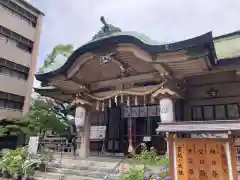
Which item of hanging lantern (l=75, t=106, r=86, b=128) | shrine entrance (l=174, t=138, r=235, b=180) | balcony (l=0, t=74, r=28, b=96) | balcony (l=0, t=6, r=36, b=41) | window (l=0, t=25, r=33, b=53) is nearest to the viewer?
shrine entrance (l=174, t=138, r=235, b=180)

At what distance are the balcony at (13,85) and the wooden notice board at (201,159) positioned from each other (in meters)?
21.4

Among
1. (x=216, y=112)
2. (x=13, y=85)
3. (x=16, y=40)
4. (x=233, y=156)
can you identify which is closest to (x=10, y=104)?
(x=13, y=85)

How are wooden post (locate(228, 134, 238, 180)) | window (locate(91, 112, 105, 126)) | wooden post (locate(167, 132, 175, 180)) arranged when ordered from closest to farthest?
wooden post (locate(228, 134, 238, 180))
wooden post (locate(167, 132, 175, 180))
window (locate(91, 112, 105, 126))

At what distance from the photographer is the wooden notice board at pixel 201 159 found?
5121 mm

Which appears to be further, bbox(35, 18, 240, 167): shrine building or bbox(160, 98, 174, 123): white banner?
bbox(160, 98, 174, 123): white banner

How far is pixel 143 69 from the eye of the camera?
9148mm

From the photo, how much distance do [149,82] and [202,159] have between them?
4.56 meters

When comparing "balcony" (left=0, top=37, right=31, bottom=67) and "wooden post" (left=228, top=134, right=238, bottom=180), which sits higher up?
"balcony" (left=0, top=37, right=31, bottom=67)

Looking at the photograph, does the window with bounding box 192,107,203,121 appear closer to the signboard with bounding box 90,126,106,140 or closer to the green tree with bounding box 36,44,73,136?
the signboard with bounding box 90,126,106,140

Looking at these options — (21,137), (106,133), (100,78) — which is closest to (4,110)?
(21,137)

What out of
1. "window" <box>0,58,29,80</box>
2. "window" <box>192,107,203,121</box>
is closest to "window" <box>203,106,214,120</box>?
"window" <box>192,107,203,121</box>

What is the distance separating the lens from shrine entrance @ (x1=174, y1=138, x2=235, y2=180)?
200 inches

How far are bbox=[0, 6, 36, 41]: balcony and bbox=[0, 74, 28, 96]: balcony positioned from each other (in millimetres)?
5395

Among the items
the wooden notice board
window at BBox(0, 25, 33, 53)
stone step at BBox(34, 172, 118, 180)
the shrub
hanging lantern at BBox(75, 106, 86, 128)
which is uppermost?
window at BBox(0, 25, 33, 53)
